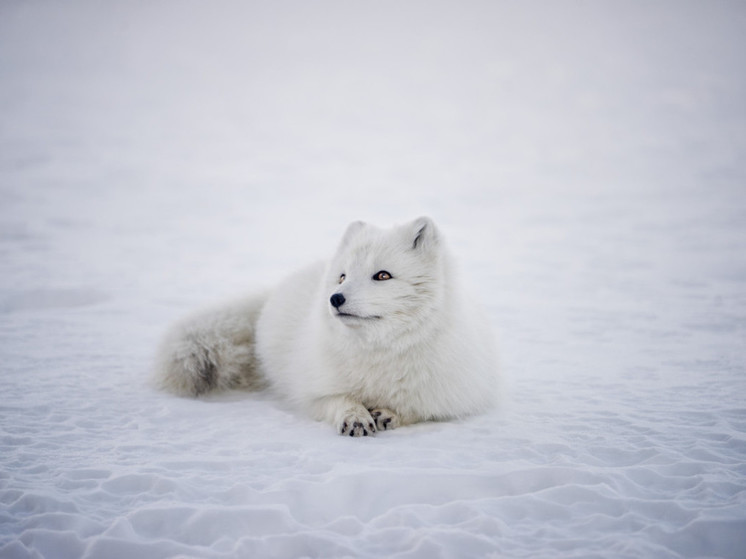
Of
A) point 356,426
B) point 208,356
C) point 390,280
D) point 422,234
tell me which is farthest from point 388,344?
point 208,356

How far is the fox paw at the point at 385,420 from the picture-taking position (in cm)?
325

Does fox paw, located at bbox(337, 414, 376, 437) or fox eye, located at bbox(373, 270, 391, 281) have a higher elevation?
fox eye, located at bbox(373, 270, 391, 281)

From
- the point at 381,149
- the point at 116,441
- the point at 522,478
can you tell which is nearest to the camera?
the point at 522,478

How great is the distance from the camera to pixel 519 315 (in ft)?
23.1

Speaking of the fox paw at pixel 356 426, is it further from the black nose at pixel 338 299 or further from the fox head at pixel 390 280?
the black nose at pixel 338 299

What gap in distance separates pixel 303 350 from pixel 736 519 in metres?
2.59

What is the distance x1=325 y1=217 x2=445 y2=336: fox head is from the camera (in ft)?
10.2

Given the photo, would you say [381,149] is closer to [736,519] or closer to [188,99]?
[188,99]

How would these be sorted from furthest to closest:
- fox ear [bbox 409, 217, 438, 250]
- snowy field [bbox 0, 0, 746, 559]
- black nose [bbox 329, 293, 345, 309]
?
1. fox ear [bbox 409, 217, 438, 250]
2. black nose [bbox 329, 293, 345, 309]
3. snowy field [bbox 0, 0, 746, 559]

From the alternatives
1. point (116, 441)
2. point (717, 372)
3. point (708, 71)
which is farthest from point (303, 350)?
point (708, 71)

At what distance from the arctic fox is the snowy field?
205mm

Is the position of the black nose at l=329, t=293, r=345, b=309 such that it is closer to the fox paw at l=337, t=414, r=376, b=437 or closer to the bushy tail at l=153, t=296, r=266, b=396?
the fox paw at l=337, t=414, r=376, b=437

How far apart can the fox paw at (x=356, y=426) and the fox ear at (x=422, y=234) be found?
111cm

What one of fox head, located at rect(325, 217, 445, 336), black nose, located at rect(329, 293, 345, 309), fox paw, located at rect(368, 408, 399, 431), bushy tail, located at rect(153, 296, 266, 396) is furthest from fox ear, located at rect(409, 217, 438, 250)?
bushy tail, located at rect(153, 296, 266, 396)
